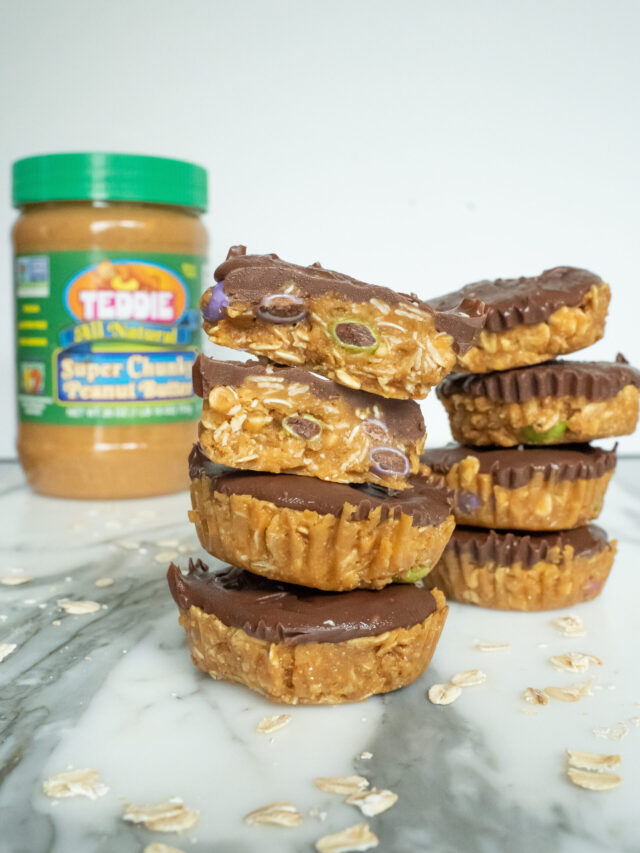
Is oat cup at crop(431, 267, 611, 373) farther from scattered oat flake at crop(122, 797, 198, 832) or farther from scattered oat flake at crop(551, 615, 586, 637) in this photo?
scattered oat flake at crop(122, 797, 198, 832)

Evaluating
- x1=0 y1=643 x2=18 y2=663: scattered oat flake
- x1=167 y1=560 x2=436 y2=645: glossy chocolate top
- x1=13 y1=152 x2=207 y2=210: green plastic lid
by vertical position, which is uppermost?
x1=13 y1=152 x2=207 y2=210: green plastic lid

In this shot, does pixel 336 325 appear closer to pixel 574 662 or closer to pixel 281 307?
pixel 281 307

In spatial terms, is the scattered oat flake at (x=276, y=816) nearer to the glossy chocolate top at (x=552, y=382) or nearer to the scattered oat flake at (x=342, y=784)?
the scattered oat flake at (x=342, y=784)

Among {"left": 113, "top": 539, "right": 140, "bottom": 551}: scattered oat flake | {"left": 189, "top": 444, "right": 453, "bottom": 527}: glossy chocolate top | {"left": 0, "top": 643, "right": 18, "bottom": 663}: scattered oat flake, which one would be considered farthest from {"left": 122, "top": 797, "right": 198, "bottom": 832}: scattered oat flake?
{"left": 113, "top": 539, "right": 140, "bottom": 551}: scattered oat flake

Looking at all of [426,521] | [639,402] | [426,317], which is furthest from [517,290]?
[426,521]

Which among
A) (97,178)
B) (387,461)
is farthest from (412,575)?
(97,178)

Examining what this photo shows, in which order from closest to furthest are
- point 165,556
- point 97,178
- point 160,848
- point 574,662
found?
1. point 160,848
2. point 574,662
3. point 165,556
4. point 97,178
